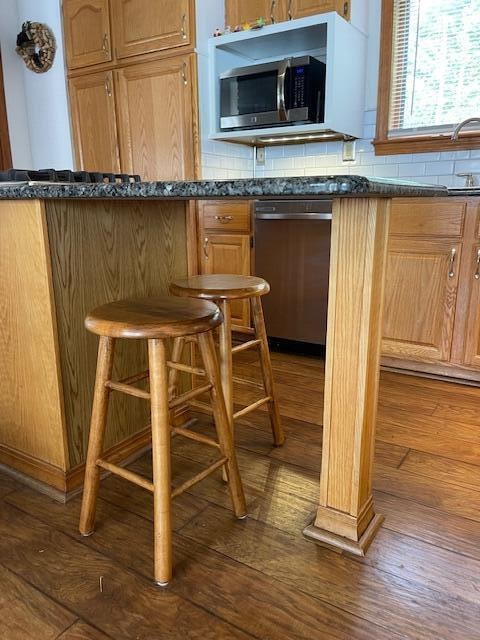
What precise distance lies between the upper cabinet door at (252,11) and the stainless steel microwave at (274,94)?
331 mm

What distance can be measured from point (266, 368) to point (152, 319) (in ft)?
2.25

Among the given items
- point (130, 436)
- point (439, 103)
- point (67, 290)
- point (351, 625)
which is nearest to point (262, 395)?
point (130, 436)

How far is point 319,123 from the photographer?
2.67 metres

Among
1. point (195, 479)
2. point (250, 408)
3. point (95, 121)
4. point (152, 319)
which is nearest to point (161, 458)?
point (195, 479)

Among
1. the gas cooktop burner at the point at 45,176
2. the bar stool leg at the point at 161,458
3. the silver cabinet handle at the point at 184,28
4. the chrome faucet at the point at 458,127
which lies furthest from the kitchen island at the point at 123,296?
the silver cabinet handle at the point at 184,28

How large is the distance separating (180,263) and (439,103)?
76.2 inches

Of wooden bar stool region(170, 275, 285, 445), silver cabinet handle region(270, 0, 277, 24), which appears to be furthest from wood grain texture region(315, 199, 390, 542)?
silver cabinet handle region(270, 0, 277, 24)

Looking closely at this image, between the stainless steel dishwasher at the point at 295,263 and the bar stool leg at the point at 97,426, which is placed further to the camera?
the stainless steel dishwasher at the point at 295,263

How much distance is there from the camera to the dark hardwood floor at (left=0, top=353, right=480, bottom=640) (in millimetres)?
1021

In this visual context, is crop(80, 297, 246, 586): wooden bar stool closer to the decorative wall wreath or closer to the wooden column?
the wooden column

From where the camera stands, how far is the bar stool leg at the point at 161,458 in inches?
42.1

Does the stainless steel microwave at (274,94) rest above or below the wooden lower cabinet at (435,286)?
above

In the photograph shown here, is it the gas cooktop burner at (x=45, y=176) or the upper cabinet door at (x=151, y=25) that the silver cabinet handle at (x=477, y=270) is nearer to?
the gas cooktop burner at (x=45, y=176)

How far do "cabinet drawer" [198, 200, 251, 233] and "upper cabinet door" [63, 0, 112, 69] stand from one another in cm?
130
